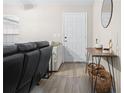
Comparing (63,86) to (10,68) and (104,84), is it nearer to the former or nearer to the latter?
(104,84)

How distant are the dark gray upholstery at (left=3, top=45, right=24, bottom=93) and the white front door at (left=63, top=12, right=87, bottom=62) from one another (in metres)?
5.27

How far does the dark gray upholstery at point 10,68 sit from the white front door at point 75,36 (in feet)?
17.3

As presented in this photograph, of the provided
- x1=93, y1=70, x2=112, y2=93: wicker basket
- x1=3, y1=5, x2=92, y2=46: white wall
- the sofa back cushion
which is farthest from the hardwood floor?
x1=3, y1=5, x2=92, y2=46: white wall

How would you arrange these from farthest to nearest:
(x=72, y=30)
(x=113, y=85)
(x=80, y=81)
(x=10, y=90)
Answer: (x=72, y=30) < (x=80, y=81) < (x=113, y=85) < (x=10, y=90)

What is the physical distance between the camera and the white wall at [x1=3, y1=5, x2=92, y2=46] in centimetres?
748

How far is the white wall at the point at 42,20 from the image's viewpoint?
7.48 m

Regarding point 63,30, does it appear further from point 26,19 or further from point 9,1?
point 9,1

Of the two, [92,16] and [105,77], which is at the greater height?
[92,16]

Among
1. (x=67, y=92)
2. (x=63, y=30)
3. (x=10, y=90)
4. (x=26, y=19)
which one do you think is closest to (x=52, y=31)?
(x=63, y=30)

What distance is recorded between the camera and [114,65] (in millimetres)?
3234

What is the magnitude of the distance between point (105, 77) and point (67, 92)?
76 centimetres

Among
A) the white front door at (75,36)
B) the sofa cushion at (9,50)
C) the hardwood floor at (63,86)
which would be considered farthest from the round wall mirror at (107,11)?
the white front door at (75,36)

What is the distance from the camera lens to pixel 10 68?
192 centimetres

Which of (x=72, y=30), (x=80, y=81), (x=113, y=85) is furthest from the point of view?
(x=72, y=30)
